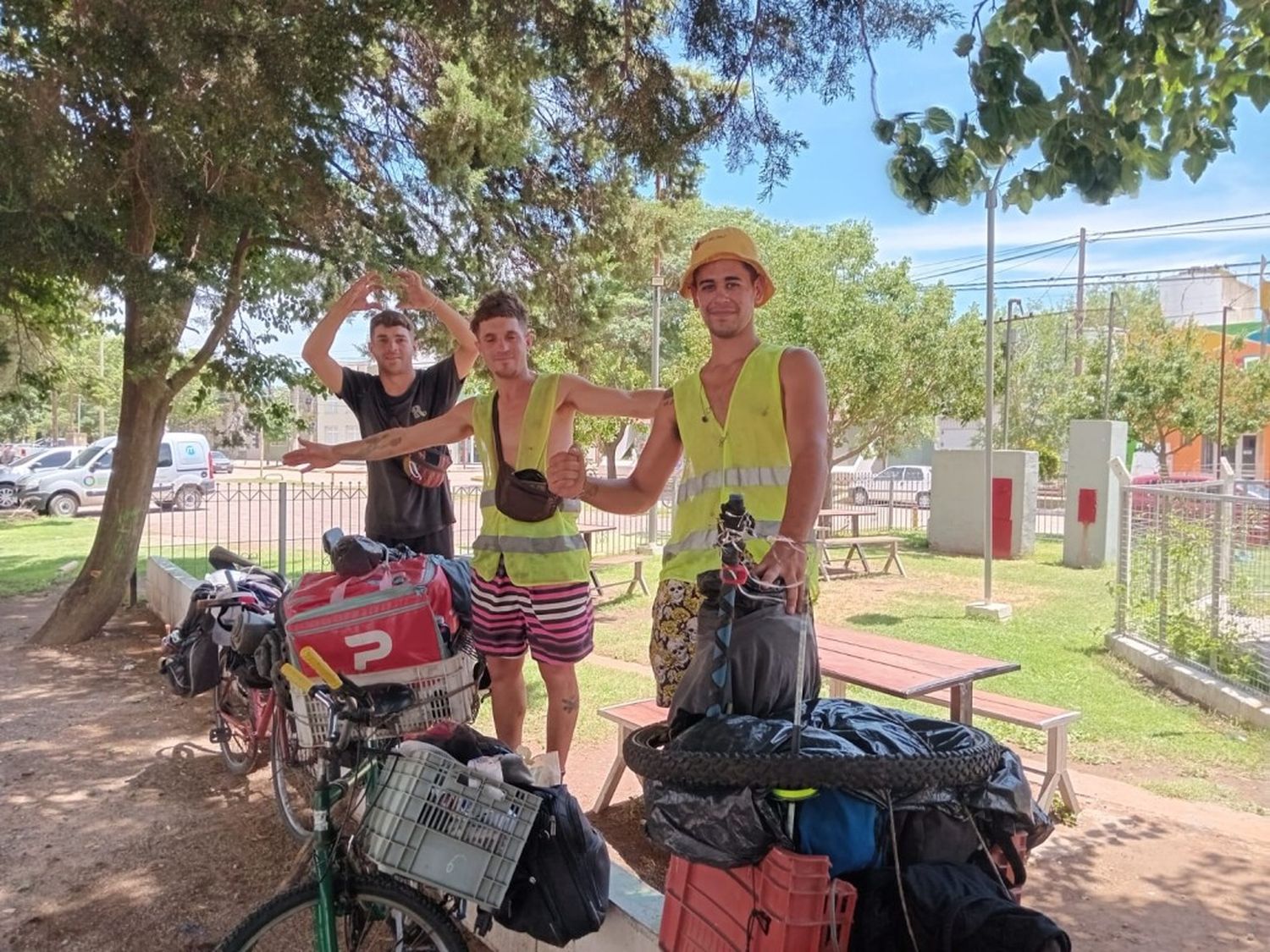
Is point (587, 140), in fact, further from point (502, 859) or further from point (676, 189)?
point (502, 859)

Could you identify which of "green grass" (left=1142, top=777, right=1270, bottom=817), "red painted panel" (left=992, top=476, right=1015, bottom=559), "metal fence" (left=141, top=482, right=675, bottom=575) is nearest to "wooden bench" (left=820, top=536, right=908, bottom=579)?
"red painted panel" (left=992, top=476, right=1015, bottom=559)

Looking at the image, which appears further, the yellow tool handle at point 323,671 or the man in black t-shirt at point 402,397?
the man in black t-shirt at point 402,397

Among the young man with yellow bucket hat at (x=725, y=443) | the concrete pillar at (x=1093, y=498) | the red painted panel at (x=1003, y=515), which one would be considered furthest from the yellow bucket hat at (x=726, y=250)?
the red painted panel at (x=1003, y=515)

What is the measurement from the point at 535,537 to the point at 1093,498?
13.3 metres

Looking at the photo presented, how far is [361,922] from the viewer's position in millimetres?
2381

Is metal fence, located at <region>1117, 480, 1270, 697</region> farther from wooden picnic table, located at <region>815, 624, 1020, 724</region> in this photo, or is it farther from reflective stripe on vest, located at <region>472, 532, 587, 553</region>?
reflective stripe on vest, located at <region>472, 532, 587, 553</region>

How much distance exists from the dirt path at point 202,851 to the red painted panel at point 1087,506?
10.1 meters

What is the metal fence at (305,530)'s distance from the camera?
14.1m

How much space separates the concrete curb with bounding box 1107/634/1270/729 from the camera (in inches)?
248

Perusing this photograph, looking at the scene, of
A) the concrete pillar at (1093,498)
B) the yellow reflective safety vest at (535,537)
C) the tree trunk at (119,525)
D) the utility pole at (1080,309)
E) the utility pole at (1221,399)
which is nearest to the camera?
the yellow reflective safety vest at (535,537)

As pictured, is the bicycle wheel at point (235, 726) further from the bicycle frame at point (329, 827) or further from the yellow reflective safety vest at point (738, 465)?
the yellow reflective safety vest at point (738, 465)

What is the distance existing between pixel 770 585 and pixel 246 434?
8.14m

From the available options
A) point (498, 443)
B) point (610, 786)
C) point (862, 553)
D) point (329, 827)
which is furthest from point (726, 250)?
point (862, 553)

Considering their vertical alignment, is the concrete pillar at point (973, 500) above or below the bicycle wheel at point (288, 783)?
above
